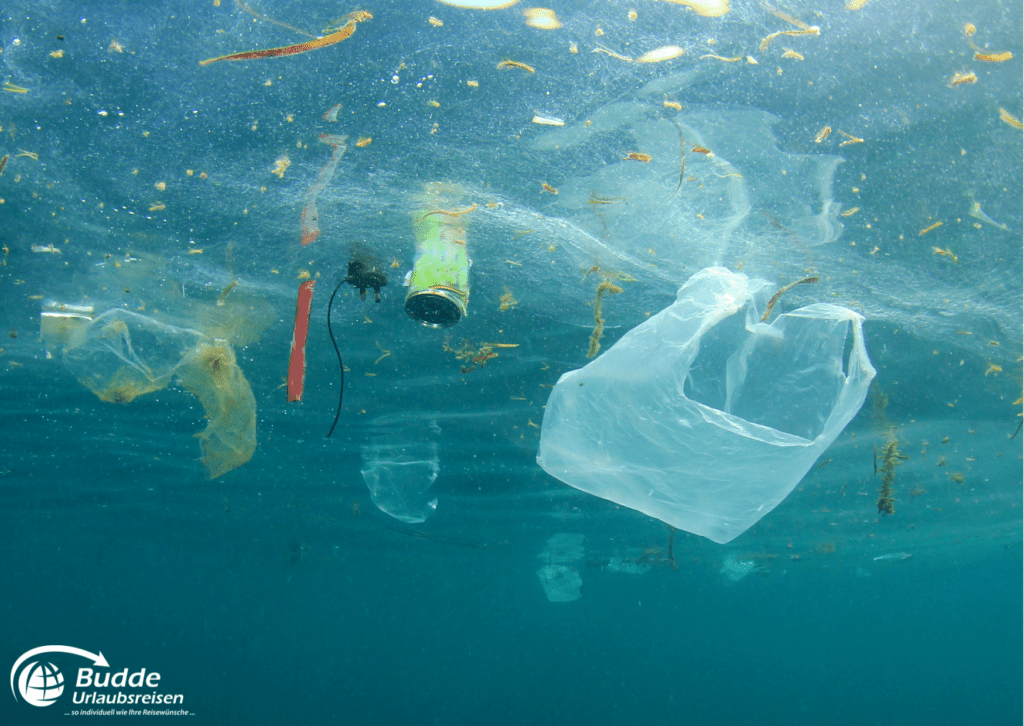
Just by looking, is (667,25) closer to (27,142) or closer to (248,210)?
(248,210)

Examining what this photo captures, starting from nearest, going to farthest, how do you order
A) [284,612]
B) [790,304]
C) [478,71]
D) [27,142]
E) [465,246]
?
[478,71] < [27,142] < [465,246] < [790,304] < [284,612]

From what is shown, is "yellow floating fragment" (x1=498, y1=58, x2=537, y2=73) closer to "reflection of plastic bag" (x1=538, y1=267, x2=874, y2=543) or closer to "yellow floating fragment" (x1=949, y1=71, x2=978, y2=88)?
"reflection of plastic bag" (x1=538, y1=267, x2=874, y2=543)

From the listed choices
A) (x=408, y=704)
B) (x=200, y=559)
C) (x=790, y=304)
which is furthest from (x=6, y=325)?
(x=408, y=704)

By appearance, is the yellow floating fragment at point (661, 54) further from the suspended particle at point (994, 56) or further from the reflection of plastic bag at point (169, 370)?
the reflection of plastic bag at point (169, 370)

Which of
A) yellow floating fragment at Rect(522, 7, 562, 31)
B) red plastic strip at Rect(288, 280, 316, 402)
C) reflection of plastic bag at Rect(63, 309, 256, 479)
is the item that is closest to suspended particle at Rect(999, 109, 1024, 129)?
yellow floating fragment at Rect(522, 7, 562, 31)

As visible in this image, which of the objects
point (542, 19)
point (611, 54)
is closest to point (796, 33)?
point (611, 54)

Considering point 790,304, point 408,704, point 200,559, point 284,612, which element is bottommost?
point 408,704

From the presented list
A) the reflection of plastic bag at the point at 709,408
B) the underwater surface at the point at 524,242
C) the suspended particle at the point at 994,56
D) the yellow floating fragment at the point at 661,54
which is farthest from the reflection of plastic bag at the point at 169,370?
the suspended particle at the point at 994,56
